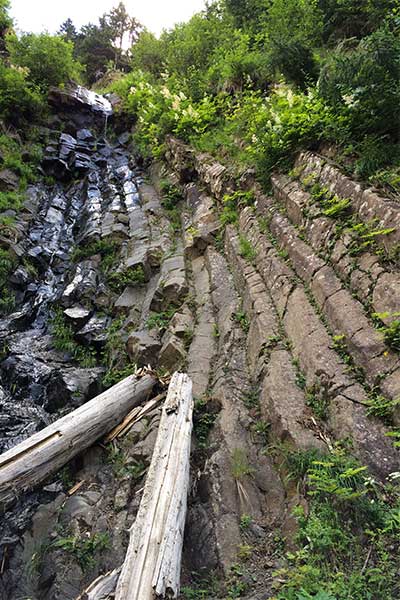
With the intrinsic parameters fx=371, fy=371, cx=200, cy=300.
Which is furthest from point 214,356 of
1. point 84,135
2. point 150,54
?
point 150,54

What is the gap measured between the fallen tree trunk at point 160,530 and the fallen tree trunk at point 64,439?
1052mm

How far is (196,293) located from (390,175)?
12.8 feet

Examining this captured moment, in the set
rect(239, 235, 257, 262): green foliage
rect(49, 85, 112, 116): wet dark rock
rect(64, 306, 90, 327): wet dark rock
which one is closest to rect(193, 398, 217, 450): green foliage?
rect(239, 235, 257, 262): green foliage

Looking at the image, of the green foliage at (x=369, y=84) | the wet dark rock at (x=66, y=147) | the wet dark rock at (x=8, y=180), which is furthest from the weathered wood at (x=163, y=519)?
the wet dark rock at (x=66, y=147)

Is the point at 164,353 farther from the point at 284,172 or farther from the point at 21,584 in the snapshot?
the point at 284,172

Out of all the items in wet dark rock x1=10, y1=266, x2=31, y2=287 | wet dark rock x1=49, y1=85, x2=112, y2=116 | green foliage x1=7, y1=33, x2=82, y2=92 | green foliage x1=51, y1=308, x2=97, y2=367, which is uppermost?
green foliage x1=7, y1=33, x2=82, y2=92

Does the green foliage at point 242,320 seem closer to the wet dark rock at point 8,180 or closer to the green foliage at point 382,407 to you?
the green foliage at point 382,407

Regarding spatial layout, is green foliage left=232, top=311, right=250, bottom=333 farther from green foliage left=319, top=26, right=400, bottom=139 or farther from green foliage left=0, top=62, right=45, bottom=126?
green foliage left=0, top=62, right=45, bottom=126

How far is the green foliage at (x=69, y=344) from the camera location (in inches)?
281

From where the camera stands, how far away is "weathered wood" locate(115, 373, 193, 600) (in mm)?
2793

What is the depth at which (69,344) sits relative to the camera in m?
7.44

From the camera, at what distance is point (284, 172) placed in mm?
7695

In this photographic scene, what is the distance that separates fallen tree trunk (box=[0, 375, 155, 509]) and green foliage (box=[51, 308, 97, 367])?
180 centimetres

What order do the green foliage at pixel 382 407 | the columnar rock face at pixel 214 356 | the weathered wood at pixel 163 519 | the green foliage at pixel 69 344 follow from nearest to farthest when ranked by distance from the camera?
the weathered wood at pixel 163 519 < the green foliage at pixel 382 407 < the columnar rock face at pixel 214 356 < the green foliage at pixel 69 344
